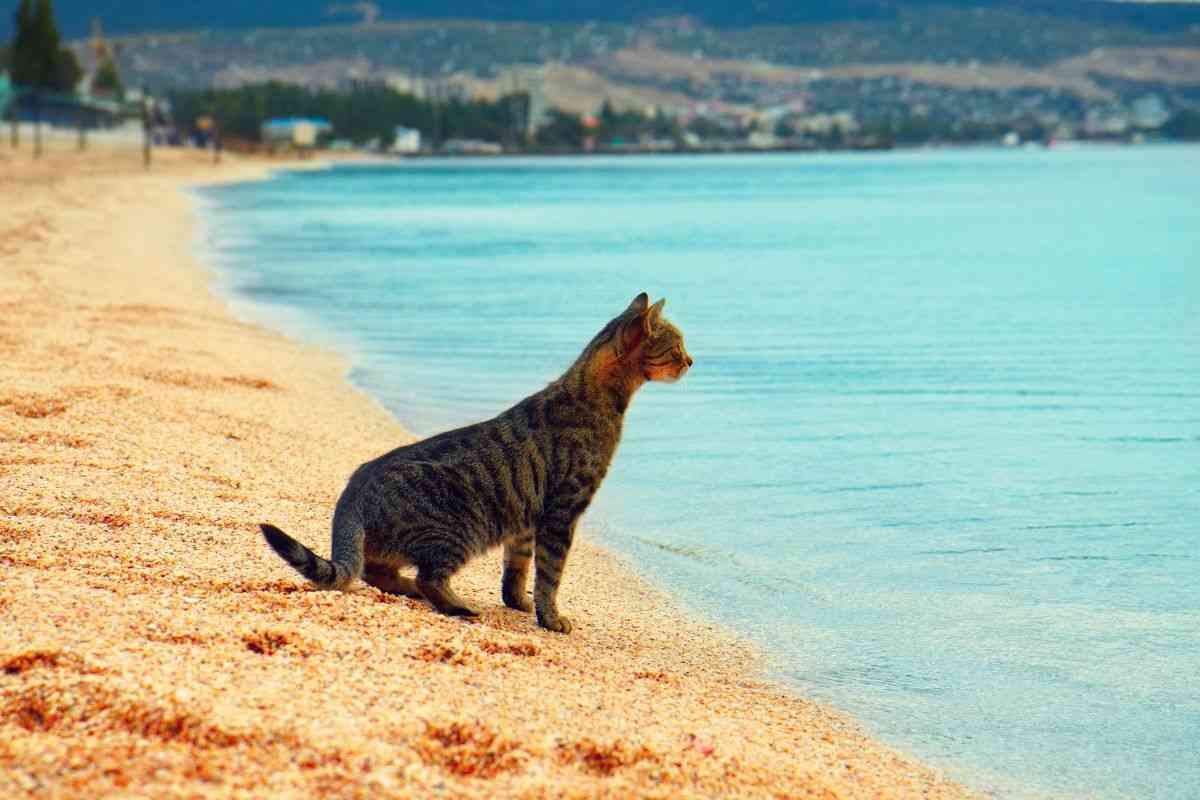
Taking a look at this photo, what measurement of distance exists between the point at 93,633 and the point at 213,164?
336 feet

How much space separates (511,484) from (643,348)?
34.6 inches

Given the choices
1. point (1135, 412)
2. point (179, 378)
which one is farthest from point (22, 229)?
point (1135, 412)

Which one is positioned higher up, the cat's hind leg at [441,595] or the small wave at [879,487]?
the cat's hind leg at [441,595]

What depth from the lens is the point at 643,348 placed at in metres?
7.02

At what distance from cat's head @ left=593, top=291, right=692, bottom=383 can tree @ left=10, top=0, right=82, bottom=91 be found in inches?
4685

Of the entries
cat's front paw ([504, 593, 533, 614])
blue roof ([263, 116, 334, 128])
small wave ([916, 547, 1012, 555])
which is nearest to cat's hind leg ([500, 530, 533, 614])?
cat's front paw ([504, 593, 533, 614])

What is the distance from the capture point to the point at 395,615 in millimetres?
6281

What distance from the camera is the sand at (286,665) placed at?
448 cm

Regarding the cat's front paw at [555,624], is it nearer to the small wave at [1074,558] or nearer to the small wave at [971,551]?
the small wave at [971,551]

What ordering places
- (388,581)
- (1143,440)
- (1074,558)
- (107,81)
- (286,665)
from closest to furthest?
1. (286,665)
2. (388,581)
3. (1074,558)
4. (1143,440)
5. (107,81)

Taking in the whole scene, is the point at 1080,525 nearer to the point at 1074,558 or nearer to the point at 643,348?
the point at 1074,558

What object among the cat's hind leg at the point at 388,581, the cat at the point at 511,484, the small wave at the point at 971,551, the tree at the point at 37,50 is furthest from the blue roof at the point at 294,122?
the cat's hind leg at the point at 388,581

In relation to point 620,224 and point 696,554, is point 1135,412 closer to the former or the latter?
point 696,554

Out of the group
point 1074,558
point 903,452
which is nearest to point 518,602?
point 1074,558
